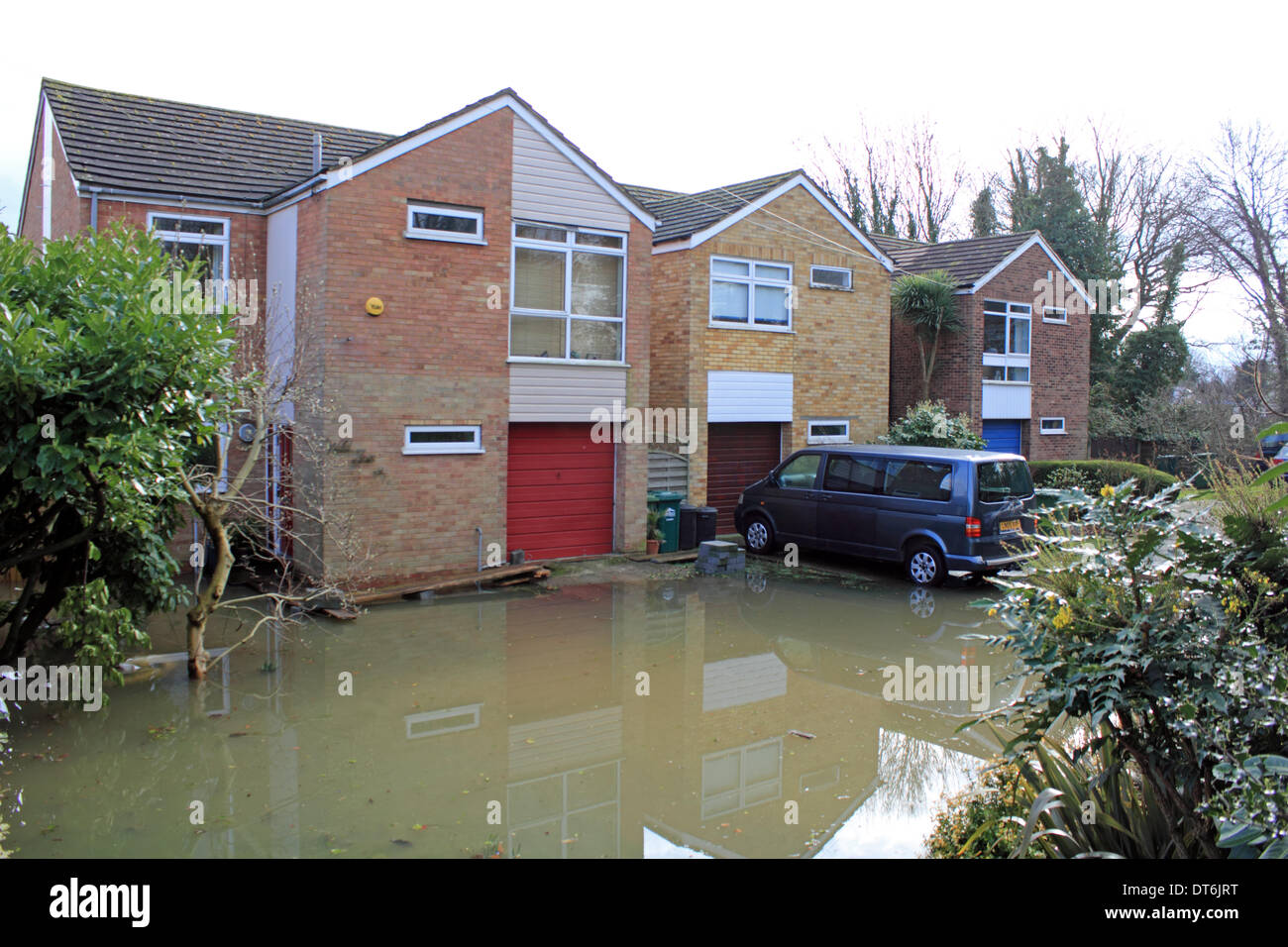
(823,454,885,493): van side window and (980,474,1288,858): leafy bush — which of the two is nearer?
(980,474,1288,858): leafy bush

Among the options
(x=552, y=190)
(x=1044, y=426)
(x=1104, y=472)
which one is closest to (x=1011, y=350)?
(x=1044, y=426)

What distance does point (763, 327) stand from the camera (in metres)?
17.8

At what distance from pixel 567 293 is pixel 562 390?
4.82 ft

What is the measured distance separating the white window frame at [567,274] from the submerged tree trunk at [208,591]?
5.94 metres

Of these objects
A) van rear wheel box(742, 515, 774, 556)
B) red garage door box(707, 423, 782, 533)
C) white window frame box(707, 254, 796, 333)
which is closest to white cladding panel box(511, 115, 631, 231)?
white window frame box(707, 254, 796, 333)

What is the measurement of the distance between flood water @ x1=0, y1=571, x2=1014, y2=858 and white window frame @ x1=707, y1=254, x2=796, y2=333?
24.3ft

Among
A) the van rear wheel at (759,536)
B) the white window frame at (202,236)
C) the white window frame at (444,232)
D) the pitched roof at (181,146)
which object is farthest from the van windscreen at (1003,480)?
the white window frame at (202,236)

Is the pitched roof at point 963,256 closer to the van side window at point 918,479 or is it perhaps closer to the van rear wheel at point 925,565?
the van side window at point 918,479

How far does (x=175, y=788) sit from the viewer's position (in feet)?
20.7

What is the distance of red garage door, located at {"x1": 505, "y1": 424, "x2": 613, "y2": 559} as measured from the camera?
14469 mm

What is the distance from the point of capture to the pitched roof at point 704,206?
17219mm

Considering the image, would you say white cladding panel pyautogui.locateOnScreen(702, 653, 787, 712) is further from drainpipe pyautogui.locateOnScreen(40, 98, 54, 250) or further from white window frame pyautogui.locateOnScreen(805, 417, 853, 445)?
drainpipe pyautogui.locateOnScreen(40, 98, 54, 250)

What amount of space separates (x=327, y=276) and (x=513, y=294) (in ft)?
9.25
